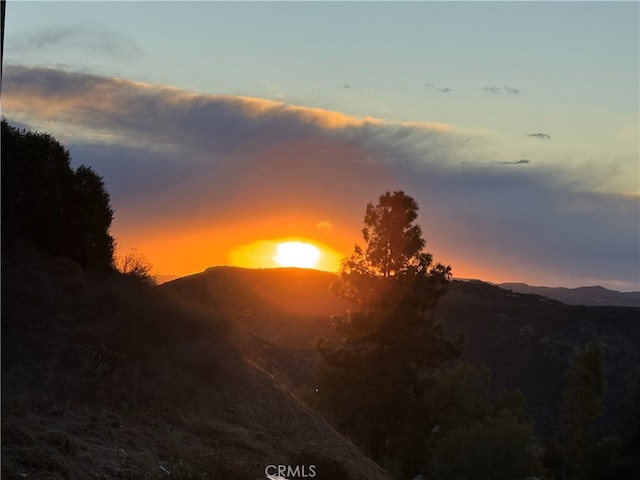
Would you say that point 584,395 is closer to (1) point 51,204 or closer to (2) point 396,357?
(2) point 396,357

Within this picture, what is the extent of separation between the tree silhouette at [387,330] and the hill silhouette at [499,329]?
72.2 feet

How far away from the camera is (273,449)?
1638 cm

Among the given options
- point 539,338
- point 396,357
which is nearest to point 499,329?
point 539,338

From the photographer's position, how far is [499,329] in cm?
9119

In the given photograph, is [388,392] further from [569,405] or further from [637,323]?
[637,323]

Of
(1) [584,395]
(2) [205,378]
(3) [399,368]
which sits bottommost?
(1) [584,395]

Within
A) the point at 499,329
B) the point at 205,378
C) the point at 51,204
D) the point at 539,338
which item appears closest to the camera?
the point at 205,378

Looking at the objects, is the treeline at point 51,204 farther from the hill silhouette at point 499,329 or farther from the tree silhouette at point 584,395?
the hill silhouette at point 499,329

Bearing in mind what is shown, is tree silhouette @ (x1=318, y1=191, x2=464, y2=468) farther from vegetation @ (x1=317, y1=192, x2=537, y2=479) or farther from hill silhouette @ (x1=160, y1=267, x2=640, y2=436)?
hill silhouette @ (x1=160, y1=267, x2=640, y2=436)

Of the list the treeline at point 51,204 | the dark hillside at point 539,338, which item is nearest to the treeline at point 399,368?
the treeline at point 51,204

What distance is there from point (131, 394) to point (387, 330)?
25.7 meters

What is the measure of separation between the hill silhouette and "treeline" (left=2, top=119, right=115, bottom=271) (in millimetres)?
41029

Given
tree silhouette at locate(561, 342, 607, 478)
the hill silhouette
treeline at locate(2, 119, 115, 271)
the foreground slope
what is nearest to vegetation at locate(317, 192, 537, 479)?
tree silhouette at locate(561, 342, 607, 478)

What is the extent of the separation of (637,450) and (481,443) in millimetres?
17528
